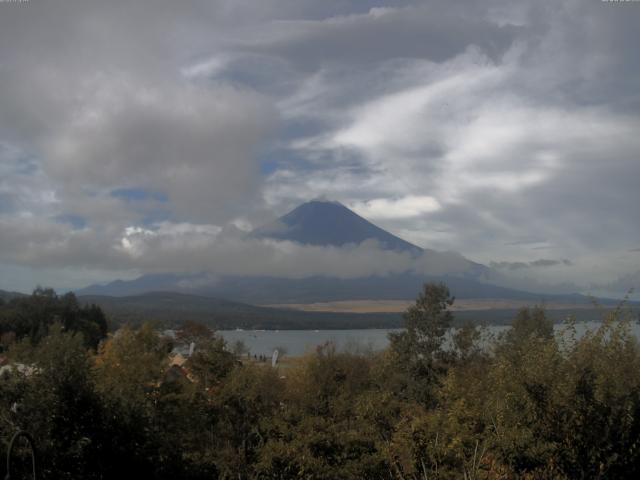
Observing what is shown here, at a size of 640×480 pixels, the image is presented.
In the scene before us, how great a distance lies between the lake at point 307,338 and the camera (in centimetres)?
4147

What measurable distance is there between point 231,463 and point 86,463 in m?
3.22

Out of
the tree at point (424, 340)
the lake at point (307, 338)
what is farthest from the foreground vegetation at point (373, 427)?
the tree at point (424, 340)

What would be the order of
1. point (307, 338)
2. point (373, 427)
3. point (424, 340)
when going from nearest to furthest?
point (373, 427)
point (424, 340)
point (307, 338)

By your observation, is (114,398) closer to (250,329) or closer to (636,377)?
(636,377)

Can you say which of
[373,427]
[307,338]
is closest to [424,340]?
[373,427]

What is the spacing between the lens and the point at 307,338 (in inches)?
3730

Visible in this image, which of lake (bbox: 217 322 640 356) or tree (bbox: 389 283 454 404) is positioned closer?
tree (bbox: 389 283 454 404)

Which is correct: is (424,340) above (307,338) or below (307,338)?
above

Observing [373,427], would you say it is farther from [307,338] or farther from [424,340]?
[307,338]

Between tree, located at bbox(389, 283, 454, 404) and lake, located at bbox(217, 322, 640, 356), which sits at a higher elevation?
tree, located at bbox(389, 283, 454, 404)

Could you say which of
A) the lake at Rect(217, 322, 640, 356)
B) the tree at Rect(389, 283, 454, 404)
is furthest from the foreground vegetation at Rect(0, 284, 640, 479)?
the tree at Rect(389, 283, 454, 404)

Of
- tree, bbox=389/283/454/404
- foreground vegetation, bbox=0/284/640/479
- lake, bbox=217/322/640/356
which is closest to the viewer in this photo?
foreground vegetation, bbox=0/284/640/479

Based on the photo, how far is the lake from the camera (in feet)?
136

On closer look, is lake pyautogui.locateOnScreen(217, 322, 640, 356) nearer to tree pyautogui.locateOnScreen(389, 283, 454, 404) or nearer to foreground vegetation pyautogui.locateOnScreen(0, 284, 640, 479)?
foreground vegetation pyautogui.locateOnScreen(0, 284, 640, 479)
